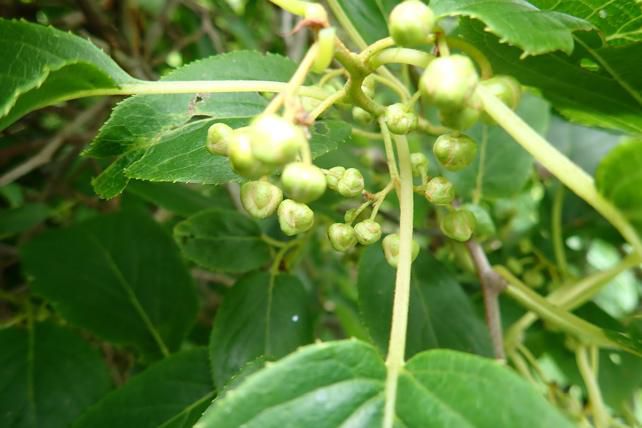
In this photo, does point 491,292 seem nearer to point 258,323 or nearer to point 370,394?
point 258,323

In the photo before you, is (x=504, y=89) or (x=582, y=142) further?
(x=582, y=142)

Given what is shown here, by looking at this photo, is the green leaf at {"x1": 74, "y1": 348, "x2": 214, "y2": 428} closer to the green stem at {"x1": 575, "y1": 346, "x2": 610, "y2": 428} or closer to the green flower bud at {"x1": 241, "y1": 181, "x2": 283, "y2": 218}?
the green flower bud at {"x1": 241, "y1": 181, "x2": 283, "y2": 218}

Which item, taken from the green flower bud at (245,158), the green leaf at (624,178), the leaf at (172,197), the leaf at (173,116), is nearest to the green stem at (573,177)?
the green leaf at (624,178)

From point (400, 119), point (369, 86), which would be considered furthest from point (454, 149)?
point (369, 86)

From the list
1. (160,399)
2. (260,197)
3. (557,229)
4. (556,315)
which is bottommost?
(557,229)

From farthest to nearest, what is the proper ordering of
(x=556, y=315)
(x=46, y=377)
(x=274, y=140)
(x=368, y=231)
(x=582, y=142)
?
(x=582, y=142)
(x=46, y=377)
(x=556, y=315)
(x=368, y=231)
(x=274, y=140)

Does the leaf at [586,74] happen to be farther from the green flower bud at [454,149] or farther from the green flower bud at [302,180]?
the green flower bud at [302,180]

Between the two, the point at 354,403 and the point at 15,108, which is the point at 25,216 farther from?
the point at 354,403
